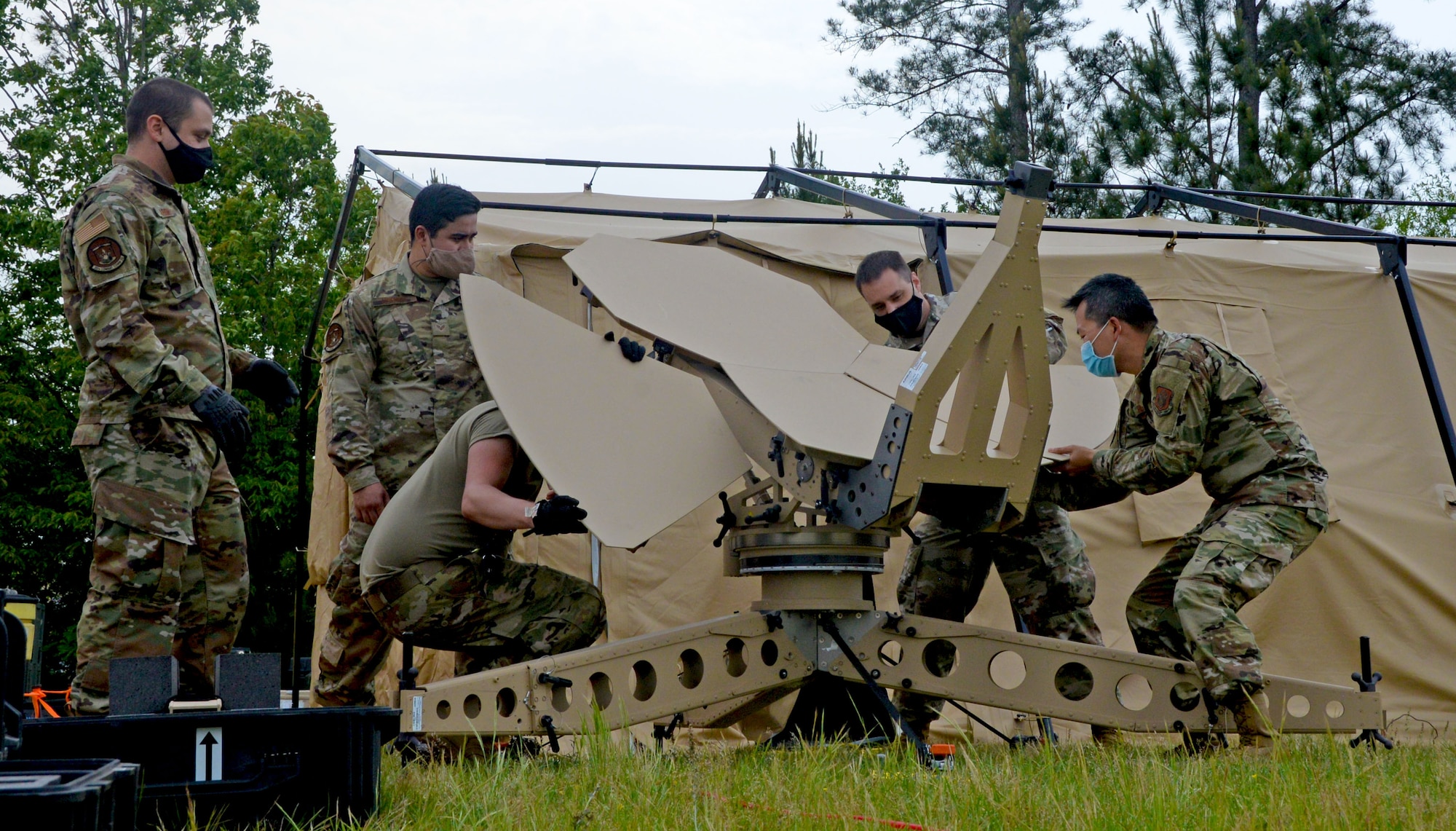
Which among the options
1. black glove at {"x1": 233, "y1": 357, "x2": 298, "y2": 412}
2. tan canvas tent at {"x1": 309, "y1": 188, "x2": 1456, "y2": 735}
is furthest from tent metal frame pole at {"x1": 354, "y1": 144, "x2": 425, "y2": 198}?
black glove at {"x1": 233, "y1": 357, "x2": 298, "y2": 412}

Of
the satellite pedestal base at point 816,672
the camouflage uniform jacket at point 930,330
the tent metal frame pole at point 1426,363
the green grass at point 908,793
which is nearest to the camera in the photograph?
the green grass at point 908,793

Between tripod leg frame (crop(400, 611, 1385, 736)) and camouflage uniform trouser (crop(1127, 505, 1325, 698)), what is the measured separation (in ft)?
0.36

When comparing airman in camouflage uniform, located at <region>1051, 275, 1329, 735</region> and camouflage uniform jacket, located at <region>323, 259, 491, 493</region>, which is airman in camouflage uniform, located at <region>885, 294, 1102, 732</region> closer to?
airman in camouflage uniform, located at <region>1051, 275, 1329, 735</region>

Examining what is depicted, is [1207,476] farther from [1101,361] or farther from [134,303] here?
[134,303]

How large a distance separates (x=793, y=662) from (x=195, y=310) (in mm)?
2027

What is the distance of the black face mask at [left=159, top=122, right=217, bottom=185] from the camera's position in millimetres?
3795

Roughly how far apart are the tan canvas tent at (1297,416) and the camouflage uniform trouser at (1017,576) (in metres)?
0.93

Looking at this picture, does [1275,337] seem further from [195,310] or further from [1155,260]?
[195,310]

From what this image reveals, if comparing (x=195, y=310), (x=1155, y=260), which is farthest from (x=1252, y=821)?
(x=1155, y=260)

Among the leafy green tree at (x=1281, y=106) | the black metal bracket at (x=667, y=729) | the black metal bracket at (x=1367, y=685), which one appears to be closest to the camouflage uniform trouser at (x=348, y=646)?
the black metal bracket at (x=667, y=729)

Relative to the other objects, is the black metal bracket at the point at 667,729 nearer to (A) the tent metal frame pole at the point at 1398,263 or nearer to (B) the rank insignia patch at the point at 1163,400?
(B) the rank insignia patch at the point at 1163,400

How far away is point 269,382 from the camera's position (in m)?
4.09

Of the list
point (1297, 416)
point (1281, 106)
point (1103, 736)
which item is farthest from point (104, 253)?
point (1281, 106)

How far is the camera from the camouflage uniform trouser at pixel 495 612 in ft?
12.0
